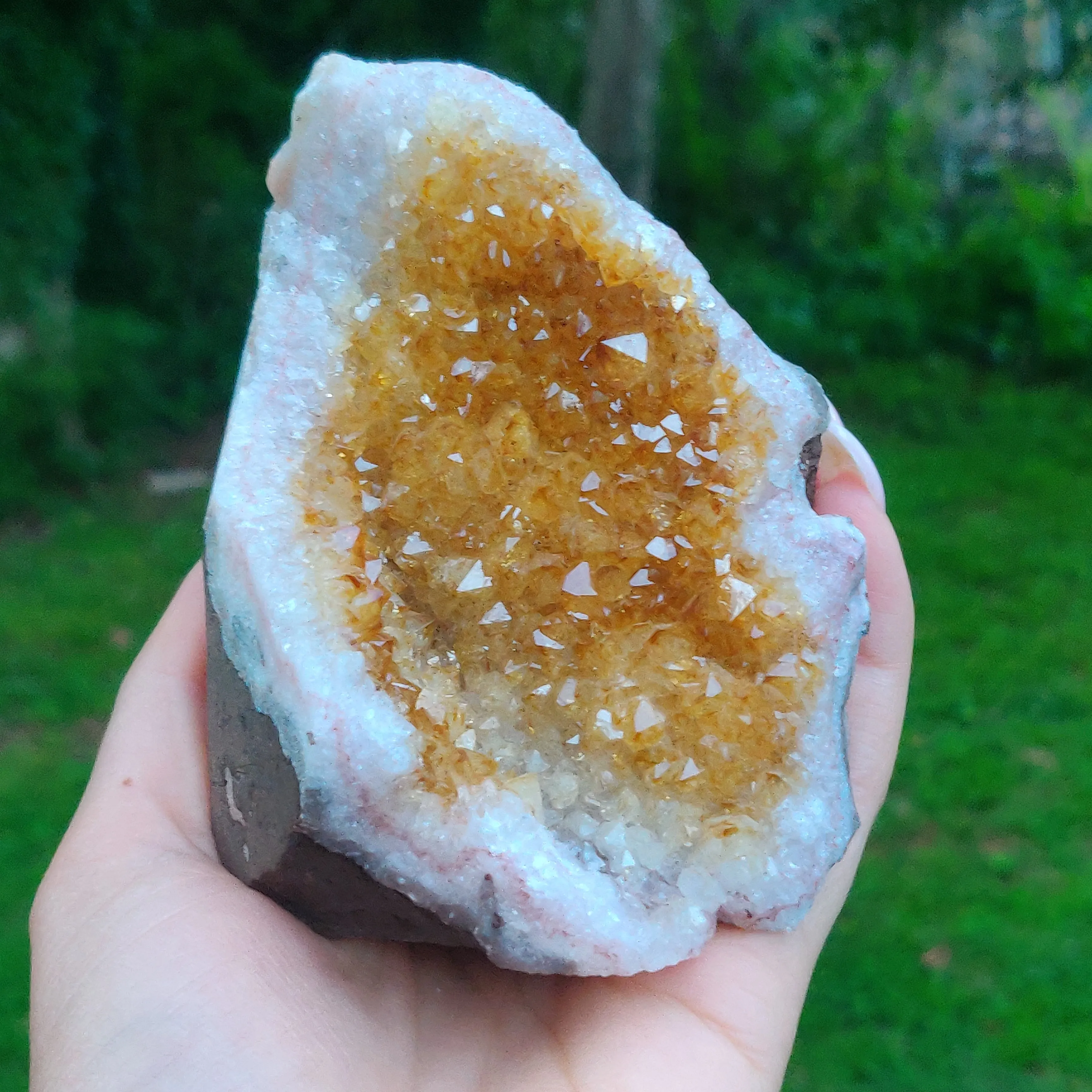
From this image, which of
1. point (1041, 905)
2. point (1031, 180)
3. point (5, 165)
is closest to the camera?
point (1041, 905)

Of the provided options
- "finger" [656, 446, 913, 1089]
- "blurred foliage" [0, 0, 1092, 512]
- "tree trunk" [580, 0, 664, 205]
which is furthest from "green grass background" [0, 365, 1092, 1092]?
"tree trunk" [580, 0, 664, 205]

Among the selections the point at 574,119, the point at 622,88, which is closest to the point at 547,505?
the point at 622,88

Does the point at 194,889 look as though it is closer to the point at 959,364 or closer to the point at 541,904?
the point at 541,904

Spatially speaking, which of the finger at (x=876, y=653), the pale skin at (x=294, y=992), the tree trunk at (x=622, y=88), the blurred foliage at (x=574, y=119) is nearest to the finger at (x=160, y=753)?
the pale skin at (x=294, y=992)

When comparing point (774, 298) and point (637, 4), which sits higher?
point (637, 4)

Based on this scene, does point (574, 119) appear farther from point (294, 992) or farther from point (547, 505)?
point (294, 992)

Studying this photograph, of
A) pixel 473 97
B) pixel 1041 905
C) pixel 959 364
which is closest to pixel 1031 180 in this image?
pixel 959 364

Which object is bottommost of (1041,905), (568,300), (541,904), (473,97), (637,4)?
(1041,905)

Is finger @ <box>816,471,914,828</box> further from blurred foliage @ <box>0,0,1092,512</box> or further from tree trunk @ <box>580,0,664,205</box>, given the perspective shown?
blurred foliage @ <box>0,0,1092,512</box>
